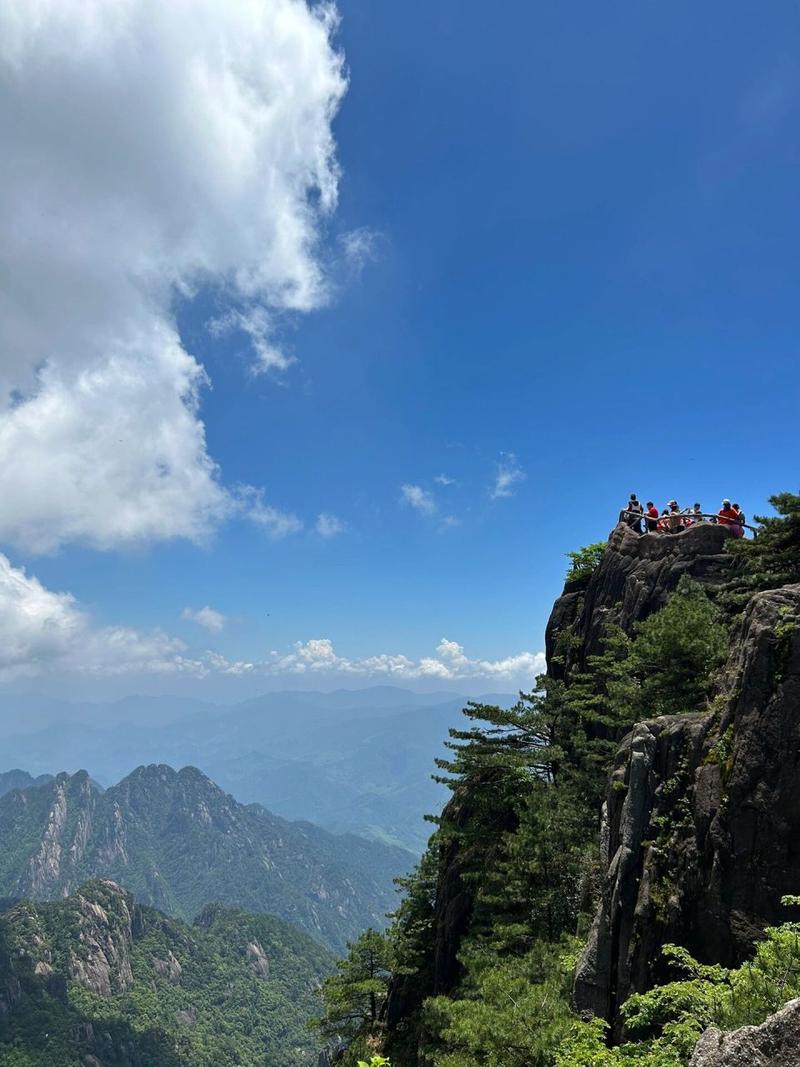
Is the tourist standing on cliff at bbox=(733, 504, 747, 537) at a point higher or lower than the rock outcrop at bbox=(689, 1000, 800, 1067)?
higher

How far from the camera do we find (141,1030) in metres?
153

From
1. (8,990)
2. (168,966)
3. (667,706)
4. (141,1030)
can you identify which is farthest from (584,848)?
(168,966)

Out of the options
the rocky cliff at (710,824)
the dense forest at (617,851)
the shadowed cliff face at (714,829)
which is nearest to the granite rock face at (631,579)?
the dense forest at (617,851)

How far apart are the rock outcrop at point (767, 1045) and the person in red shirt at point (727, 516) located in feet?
Result: 74.6

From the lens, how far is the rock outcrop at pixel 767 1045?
5.59 meters

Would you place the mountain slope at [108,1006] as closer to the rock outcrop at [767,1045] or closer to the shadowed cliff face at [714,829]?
the shadowed cliff face at [714,829]

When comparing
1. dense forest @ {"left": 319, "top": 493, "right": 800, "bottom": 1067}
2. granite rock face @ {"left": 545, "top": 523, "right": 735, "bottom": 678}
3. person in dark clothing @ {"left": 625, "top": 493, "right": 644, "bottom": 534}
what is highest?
person in dark clothing @ {"left": 625, "top": 493, "right": 644, "bottom": 534}

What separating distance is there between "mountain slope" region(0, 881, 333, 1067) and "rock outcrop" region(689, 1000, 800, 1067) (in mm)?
173213

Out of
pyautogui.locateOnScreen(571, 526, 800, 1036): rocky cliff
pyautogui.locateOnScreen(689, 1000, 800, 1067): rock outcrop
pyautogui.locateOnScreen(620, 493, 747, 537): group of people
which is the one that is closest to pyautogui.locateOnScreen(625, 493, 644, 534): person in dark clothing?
pyautogui.locateOnScreen(620, 493, 747, 537): group of people

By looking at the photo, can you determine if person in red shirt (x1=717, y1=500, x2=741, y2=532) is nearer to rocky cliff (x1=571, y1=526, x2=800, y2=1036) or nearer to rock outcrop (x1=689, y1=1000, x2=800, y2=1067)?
rocky cliff (x1=571, y1=526, x2=800, y2=1036)

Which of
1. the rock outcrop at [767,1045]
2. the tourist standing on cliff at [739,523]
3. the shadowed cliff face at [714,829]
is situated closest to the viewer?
the rock outcrop at [767,1045]

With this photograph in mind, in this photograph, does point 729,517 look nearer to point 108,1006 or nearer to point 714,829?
point 714,829

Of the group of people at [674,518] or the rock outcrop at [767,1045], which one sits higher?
the group of people at [674,518]

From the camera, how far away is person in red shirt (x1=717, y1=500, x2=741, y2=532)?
25266 millimetres
